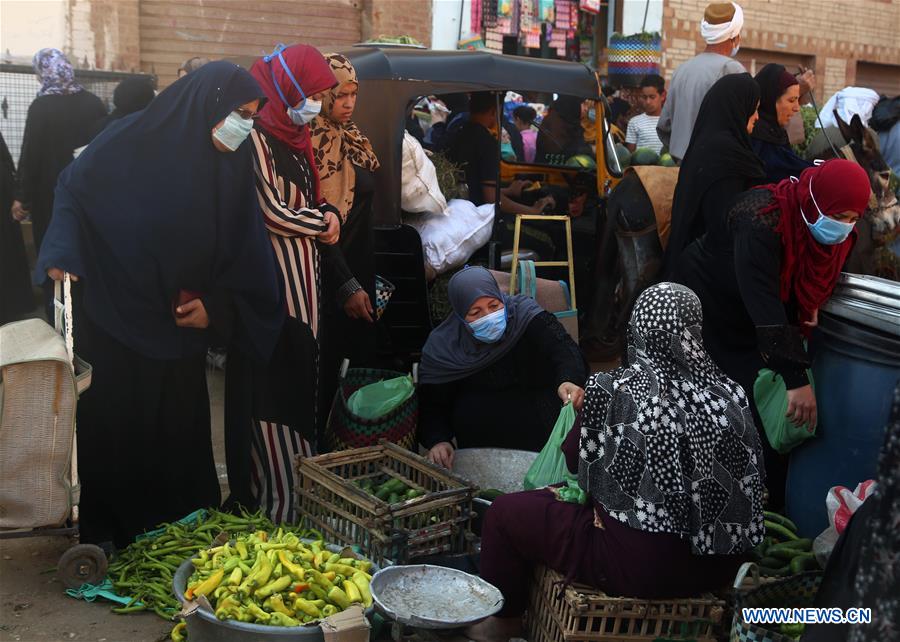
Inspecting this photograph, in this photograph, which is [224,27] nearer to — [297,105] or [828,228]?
[297,105]

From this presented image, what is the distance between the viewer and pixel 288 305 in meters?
4.14

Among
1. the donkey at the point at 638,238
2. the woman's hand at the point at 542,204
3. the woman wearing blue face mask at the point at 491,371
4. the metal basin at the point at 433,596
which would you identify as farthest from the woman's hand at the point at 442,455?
the woman's hand at the point at 542,204

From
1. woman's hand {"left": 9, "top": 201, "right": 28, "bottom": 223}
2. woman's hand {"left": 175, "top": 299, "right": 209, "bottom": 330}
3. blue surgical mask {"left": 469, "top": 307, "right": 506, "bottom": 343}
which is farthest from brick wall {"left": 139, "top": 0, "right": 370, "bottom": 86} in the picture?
woman's hand {"left": 175, "top": 299, "right": 209, "bottom": 330}

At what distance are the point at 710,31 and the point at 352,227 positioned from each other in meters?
2.78

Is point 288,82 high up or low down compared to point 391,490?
up

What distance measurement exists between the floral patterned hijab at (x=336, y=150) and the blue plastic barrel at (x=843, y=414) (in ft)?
7.37

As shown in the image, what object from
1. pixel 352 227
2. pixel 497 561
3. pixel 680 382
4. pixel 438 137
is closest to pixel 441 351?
pixel 352 227

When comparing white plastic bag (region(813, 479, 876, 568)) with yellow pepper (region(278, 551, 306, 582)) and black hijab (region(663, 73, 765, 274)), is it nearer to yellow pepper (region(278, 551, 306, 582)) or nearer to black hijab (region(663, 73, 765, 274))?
black hijab (region(663, 73, 765, 274))

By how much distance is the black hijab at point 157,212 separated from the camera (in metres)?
3.59

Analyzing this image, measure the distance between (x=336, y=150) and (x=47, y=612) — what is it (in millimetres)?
2406

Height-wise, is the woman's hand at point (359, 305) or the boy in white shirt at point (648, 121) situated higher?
the boy in white shirt at point (648, 121)

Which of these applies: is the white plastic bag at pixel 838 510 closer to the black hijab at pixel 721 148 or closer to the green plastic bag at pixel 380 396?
the black hijab at pixel 721 148

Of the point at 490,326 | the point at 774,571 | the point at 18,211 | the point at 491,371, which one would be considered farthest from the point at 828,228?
the point at 18,211

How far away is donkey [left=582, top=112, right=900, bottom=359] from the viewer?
4.98 m
